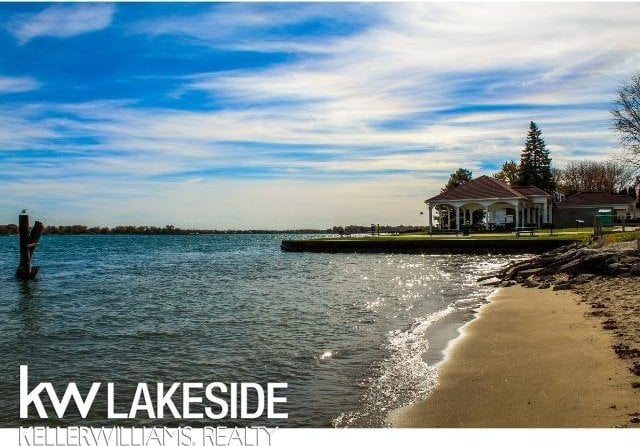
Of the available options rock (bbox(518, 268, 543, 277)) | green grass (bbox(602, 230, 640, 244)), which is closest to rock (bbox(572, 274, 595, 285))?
rock (bbox(518, 268, 543, 277))

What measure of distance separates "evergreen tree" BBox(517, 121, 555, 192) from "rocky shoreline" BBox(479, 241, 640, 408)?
6386cm

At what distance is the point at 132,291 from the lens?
854 inches

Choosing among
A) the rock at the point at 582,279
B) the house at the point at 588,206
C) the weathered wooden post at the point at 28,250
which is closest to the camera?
the rock at the point at 582,279

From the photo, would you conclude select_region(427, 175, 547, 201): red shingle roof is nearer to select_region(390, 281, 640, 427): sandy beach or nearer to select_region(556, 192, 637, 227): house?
select_region(556, 192, 637, 227): house

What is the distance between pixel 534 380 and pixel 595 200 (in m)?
58.3

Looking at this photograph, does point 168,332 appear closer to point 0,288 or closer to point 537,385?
point 537,385

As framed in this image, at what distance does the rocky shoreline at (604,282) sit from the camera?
8.70 meters

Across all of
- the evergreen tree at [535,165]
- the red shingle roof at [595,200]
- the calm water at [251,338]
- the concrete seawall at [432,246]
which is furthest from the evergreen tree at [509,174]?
the calm water at [251,338]

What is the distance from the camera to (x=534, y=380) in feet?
24.1

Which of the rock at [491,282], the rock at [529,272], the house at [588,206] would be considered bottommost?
the rock at [491,282]

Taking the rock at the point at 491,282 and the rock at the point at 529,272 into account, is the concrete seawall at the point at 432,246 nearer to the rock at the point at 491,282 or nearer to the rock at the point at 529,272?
the rock at the point at 491,282

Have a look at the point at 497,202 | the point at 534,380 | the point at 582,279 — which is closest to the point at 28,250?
the point at 582,279

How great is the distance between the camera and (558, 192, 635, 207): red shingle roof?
191ft

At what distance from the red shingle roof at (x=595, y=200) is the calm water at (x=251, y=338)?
138 feet
